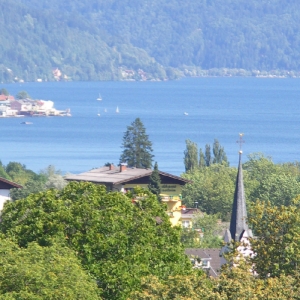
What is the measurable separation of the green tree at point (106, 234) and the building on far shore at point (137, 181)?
1825 cm

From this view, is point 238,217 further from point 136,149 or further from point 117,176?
point 136,149

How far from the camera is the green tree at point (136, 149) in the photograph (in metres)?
55.6

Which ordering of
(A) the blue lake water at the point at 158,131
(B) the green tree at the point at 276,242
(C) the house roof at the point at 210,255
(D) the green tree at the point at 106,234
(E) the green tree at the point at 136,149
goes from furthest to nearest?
(A) the blue lake water at the point at 158,131 → (E) the green tree at the point at 136,149 → (C) the house roof at the point at 210,255 → (B) the green tree at the point at 276,242 → (D) the green tree at the point at 106,234

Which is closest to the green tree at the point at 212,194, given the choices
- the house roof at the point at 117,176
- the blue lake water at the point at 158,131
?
the house roof at the point at 117,176

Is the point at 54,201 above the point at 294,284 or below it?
above

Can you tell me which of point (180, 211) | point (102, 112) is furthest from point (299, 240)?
point (102, 112)

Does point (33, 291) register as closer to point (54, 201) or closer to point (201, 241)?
point (54, 201)

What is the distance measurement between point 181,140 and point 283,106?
70.7 metres

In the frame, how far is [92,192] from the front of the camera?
18.0 meters

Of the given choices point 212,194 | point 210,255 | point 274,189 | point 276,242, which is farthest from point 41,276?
point 212,194

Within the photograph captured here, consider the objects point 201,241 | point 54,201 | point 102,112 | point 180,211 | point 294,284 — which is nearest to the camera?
point 294,284

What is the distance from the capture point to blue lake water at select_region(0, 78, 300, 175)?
91.8 meters

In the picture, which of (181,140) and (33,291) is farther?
(181,140)

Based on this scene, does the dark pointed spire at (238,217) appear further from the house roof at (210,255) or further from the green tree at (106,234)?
the green tree at (106,234)
